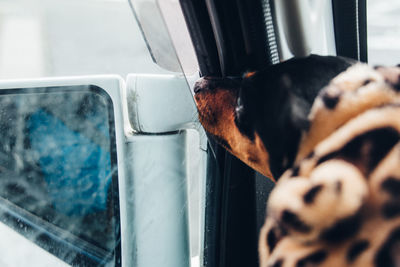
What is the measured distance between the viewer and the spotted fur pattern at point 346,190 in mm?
581

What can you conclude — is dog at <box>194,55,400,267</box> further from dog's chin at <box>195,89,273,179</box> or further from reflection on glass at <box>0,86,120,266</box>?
reflection on glass at <box>0,86,120,266</box>

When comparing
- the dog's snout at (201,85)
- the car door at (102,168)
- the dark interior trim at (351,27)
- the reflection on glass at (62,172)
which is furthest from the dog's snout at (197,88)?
the dark interior trim at (351,27)

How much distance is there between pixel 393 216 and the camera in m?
0.58

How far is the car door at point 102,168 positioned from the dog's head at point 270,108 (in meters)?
0.24

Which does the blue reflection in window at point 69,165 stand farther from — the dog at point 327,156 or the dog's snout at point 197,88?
the dog at point 327,156

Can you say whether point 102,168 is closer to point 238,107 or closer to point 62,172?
point 62,172

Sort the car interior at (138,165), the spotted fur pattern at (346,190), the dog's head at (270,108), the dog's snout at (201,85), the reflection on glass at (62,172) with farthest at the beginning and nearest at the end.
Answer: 1. the reflection on glass at (62,172)
2. the car interior at (138,165)
3. the dog's snout at (201,85)
4. the dog's head at (270,108)
5. the spotted fur pattern at (346,190)

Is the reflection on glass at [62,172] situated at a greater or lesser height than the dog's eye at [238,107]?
lesser

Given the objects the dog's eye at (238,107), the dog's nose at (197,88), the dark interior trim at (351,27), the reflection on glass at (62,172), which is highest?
the dark interior trim at (351,27)

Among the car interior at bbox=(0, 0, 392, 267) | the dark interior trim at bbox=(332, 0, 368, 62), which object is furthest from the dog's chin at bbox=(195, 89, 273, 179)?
the dark interior trim at bbox=(332, 0, 368, 62)

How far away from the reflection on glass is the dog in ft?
1.91

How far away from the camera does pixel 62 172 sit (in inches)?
50.1

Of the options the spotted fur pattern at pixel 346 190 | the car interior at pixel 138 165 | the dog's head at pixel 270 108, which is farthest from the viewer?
the car interior at pixel 138 165

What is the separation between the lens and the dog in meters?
0.58
